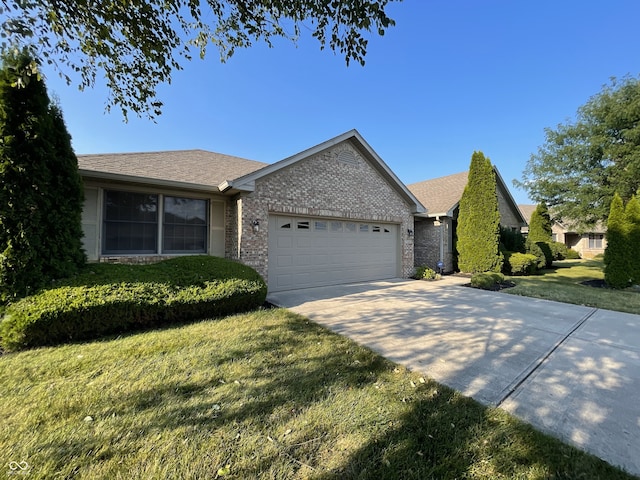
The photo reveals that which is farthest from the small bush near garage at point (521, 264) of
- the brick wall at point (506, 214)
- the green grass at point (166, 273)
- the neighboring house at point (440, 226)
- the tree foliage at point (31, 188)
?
the tree foliage at point (31, 188)

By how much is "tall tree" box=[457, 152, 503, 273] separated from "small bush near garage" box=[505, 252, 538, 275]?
1412 millimetres

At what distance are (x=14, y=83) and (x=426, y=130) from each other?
16014 mm

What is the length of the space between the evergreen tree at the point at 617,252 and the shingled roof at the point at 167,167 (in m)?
13.7

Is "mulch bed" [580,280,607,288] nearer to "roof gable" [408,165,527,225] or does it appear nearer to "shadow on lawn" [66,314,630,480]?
"roof gable" [408,165,527,225]

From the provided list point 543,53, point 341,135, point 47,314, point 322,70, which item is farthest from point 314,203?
point 543,53

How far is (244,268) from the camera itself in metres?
6.42

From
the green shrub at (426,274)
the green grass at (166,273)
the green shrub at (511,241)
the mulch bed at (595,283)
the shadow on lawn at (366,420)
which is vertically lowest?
the shadow on lawn at (366,420)

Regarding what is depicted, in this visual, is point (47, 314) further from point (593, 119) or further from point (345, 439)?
point (593, 119)

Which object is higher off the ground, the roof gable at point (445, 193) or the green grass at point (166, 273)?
the roof gable at point (445, 193)

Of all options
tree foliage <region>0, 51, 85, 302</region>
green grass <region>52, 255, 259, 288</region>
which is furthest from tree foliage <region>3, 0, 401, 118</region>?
green grass <region>52, 255, 259, 288</region>

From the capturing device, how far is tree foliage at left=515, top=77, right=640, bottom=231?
16.4 meters

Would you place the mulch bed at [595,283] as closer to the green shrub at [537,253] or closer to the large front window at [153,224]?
the green shrub at [537,253]

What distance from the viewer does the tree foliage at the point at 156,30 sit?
371 cm

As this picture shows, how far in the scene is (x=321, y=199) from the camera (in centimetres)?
909
